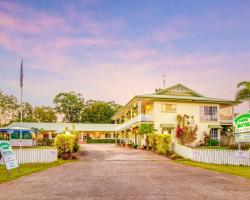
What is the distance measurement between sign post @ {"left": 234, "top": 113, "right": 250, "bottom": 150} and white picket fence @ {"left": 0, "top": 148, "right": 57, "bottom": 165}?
484 inches

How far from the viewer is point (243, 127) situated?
18594mm

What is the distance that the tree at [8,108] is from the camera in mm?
87062

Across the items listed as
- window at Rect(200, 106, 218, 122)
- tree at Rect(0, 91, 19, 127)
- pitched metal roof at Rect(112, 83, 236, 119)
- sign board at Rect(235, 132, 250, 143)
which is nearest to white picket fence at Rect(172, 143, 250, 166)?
sign board at Rect(235, 132, 250, 143)

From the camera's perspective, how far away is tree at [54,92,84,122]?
8906cm

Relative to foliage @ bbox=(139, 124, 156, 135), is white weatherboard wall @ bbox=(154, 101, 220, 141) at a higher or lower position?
higher

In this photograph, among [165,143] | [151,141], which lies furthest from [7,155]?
[151,141]

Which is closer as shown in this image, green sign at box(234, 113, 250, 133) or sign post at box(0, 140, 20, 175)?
sign post at box(0, 140, 20, 175)

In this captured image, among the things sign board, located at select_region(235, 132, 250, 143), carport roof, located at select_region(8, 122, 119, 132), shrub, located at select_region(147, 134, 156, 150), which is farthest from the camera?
carport roof, located at select_region(8, 122, 119, 132)

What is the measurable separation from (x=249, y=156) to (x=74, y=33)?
52.8ft

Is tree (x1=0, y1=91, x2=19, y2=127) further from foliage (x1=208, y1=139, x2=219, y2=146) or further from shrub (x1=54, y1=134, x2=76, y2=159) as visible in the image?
shrub (x1=54, y1=134, x2=76, y2=159)

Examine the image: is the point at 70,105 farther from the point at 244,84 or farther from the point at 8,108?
the point at 244,84

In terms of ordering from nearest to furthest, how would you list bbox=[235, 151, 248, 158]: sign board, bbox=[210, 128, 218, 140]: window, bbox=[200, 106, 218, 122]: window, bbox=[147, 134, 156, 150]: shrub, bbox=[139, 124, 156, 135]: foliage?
bbox=[235, 151, 248, 158]: sign board → bbox=[147, 134, 156, 150]: shrub → bbox=[139, 124, 156, 135]: foliage → bbox=[200, 106, 218, 122]: window → bbox=[210, 128, 218, 140]: window

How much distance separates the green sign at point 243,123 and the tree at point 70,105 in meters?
73.0

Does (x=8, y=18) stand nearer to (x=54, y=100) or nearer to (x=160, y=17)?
(x=160, y=17)
